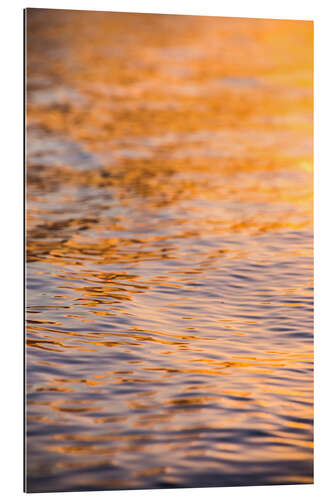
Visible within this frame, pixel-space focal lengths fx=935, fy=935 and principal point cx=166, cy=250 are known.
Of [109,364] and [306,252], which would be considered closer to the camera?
[109,364]

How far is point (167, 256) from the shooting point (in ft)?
15.8

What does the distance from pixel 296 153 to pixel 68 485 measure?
6.85 ft

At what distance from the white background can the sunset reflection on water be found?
58 millimetres

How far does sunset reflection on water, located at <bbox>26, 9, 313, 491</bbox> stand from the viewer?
12.3 ft

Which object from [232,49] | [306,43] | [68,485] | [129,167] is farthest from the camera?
[129,167]

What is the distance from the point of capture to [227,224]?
16.4 feet

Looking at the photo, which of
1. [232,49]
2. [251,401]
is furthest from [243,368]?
[232,49]

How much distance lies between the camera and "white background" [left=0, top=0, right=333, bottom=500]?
374 centimetres

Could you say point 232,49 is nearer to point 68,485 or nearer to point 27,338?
point 27,338

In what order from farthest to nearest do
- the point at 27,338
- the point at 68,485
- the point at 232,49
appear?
1. the point at 232,49
2. the point at 27,338
3. the point at 68,485
